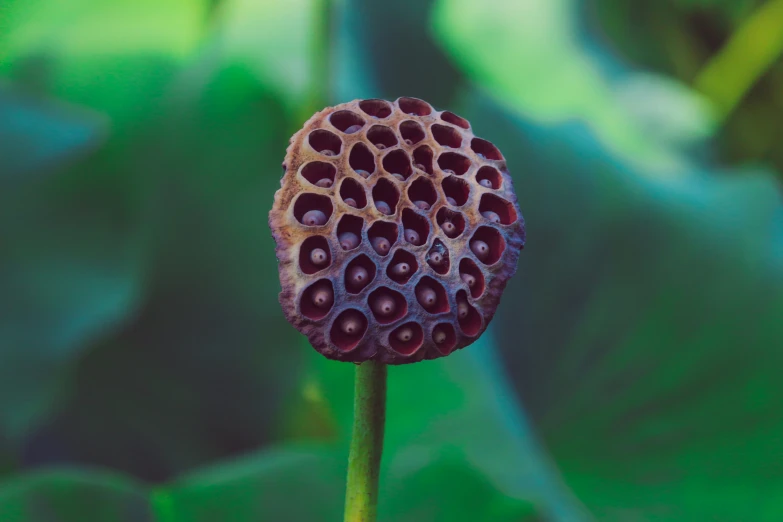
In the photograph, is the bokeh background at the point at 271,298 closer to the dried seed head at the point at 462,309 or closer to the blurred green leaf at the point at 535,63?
the blurred green leaf at the point at 535,63

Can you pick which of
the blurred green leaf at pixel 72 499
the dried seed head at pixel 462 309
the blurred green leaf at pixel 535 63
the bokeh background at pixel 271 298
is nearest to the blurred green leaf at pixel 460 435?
the bokeh background at pixel 271 298

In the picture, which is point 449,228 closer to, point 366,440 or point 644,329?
point 366,440

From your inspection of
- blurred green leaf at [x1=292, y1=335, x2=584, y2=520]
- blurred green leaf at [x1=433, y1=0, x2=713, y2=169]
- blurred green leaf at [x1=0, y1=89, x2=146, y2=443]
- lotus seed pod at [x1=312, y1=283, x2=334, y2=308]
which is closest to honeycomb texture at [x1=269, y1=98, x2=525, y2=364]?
lotus seed pod at [x1=312, y1=283, x2=334, y2=308]

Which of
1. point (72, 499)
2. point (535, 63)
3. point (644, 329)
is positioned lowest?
point (72, 499)

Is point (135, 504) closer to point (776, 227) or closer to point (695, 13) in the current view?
point (776, 227)

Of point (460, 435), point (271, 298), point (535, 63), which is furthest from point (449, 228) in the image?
point (535, 63)

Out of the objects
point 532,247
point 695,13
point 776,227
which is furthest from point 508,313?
point 695,13

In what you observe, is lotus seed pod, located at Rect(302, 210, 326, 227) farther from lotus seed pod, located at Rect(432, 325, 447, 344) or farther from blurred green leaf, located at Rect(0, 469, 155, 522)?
blurred green leaf, located at Rect(0, 469, 155, 522)
